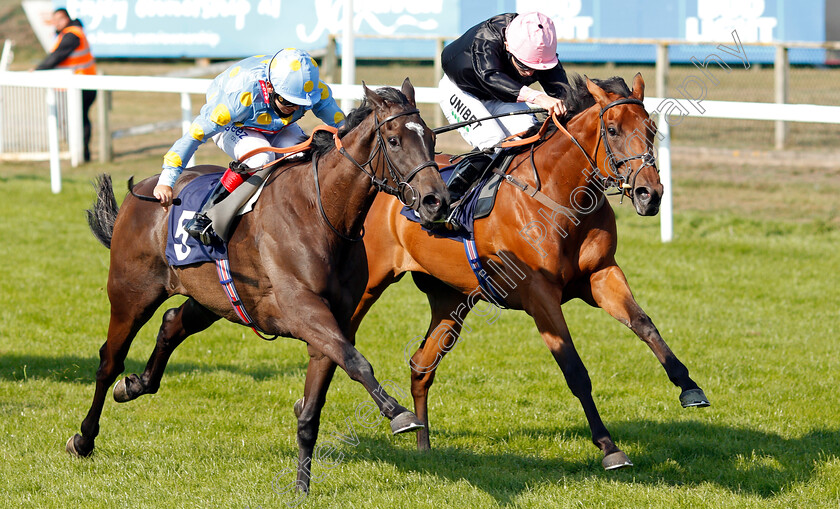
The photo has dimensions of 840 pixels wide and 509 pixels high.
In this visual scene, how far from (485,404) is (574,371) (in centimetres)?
148

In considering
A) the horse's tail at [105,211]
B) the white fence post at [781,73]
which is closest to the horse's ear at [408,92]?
the horse's tail at [105,211]

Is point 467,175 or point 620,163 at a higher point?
point 620,163

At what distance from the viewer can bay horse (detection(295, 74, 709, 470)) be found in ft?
15.0

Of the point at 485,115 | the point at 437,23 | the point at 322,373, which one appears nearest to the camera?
the point at 322,373

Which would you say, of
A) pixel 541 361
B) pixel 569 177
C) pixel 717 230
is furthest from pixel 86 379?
pixel 717 230

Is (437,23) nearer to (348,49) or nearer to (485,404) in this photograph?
(348,49)

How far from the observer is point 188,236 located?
482cm

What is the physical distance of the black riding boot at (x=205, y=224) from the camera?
4.61 metres

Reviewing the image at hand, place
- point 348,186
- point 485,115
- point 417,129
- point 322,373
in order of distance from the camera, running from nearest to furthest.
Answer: point 417,129 → point 348,186 → point 322,373 → point 485,115

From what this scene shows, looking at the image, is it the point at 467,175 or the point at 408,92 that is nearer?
the point at 408,92

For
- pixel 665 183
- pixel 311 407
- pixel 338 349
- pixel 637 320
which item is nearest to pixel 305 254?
pixel 338 349

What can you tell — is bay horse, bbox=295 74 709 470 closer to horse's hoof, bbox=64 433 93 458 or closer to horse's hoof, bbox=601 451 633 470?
horse's hoof, bbox=601 451 633 470

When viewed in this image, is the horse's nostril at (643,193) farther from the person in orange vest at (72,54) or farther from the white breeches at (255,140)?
the person in orange vest at (72,54)

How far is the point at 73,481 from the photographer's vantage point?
4688 mm
